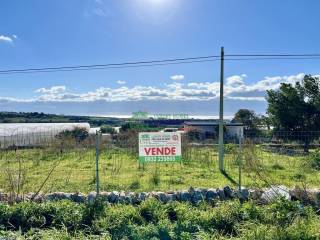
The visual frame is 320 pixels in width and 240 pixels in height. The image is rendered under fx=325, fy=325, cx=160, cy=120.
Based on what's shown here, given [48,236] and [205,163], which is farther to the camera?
[205,163]

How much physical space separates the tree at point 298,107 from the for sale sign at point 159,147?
1682 cm

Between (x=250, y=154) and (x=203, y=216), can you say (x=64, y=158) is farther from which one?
(x=203, y=216)

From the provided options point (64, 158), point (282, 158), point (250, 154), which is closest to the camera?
point (250, 154)

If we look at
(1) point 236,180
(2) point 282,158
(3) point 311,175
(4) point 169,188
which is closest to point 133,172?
(4) point 169,188

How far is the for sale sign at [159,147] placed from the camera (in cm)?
823

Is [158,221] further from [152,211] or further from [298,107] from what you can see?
[298,107]

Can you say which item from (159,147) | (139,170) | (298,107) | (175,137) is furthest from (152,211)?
(298,107)

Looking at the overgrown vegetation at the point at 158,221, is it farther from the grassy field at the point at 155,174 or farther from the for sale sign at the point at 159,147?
the for sale sign at the point at 159,147

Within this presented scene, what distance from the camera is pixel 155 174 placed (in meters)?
9.70

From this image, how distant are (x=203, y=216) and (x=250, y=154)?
300cm

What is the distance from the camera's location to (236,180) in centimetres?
934

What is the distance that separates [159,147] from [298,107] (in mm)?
17391

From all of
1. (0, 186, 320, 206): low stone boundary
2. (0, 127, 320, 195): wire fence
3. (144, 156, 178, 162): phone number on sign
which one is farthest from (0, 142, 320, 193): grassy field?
(144, 156, 178, 162): phone number on sign

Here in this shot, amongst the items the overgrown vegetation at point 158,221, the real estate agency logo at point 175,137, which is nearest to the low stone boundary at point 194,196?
the overgrown vegetation at point 158,221
